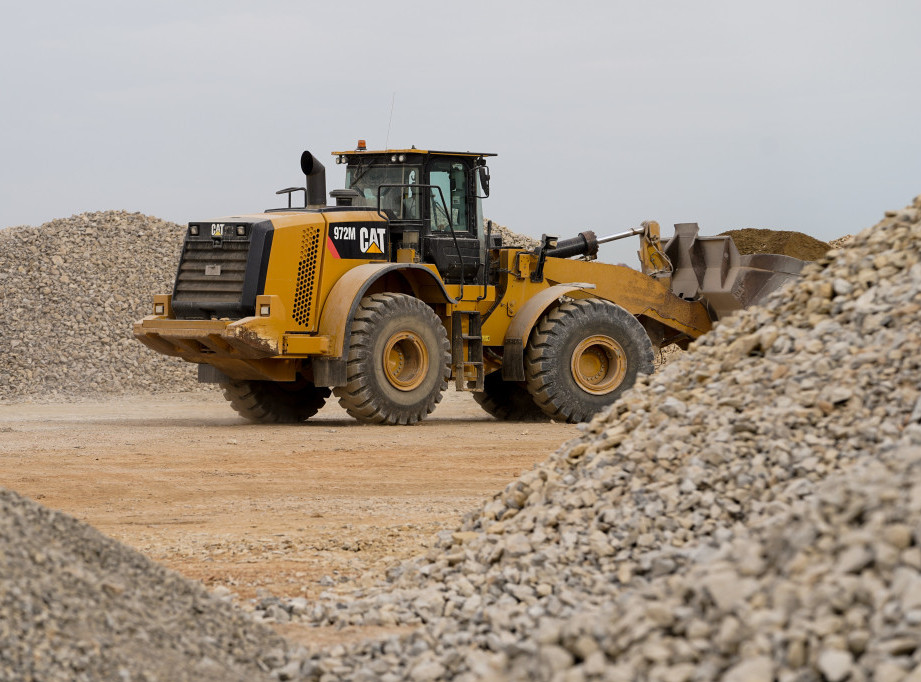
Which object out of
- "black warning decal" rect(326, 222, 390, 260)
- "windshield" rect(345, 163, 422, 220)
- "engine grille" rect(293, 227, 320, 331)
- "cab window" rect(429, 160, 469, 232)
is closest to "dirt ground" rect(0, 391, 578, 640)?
"engine grille" rect(293, 227, 320, 331)

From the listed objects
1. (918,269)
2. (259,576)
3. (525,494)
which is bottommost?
(259,576)

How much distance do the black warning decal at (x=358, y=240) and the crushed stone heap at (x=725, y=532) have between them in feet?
23.5

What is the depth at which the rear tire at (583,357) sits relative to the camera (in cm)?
1489

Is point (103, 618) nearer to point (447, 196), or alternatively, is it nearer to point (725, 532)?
point (725, 532)

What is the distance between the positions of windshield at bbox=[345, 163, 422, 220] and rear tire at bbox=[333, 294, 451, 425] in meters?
1.20

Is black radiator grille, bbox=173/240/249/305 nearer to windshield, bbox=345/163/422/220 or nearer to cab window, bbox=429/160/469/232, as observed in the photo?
windshield, bbox=345/163/422/220

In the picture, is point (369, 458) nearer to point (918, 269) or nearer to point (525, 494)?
point (525, 494)

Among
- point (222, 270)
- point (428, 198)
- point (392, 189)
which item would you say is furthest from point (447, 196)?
point (222, 270)

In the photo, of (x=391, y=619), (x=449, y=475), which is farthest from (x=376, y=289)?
(x=391, y=619)

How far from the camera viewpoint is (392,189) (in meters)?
14.7

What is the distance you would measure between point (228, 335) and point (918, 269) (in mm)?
8102

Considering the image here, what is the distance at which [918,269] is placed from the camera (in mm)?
6281

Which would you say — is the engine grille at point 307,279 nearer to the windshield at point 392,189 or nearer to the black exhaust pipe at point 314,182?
the black exhaust pipe at point 314,182

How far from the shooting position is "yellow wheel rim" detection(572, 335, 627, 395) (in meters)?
15.3
